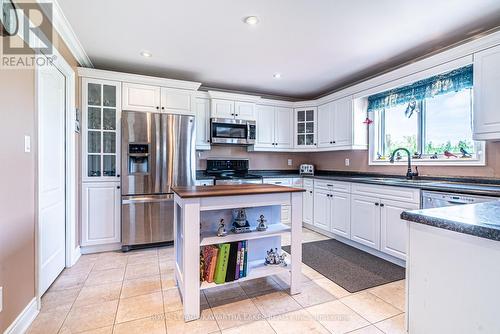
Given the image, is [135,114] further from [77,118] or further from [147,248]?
[147,248]

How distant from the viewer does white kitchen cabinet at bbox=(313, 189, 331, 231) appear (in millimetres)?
3600

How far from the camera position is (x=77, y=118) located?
283cm

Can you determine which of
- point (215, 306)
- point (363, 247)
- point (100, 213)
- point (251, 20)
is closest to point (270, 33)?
point (251, 20)

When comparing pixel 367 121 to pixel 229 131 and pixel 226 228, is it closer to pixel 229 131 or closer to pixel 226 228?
pixel 229 131

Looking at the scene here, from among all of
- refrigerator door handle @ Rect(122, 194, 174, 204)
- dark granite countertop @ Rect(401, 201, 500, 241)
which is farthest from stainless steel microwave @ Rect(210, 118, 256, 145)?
dark granite countertop @ Rect(401, 201, 500, 241)

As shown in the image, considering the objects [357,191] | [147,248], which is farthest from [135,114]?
[357,191]

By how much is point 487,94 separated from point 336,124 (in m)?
1.88

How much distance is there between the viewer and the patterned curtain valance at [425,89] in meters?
2.52

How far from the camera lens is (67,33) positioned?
2379mm

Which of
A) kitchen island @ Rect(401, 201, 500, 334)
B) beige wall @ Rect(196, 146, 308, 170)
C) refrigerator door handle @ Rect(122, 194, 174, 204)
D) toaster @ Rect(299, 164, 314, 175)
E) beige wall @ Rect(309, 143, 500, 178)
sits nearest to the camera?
kitchen island @ Rect(401, 201, 500, 334)

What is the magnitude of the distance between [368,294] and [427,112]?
2.35 metres

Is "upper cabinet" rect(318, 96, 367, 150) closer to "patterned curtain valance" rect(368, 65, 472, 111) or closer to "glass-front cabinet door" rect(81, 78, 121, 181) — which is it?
"patterned curtain valance" rect(368, 65, 472, 111)

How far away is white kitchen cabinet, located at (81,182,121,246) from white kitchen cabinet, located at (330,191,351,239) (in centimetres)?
287

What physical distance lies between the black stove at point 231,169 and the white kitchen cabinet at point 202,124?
1.31ft
